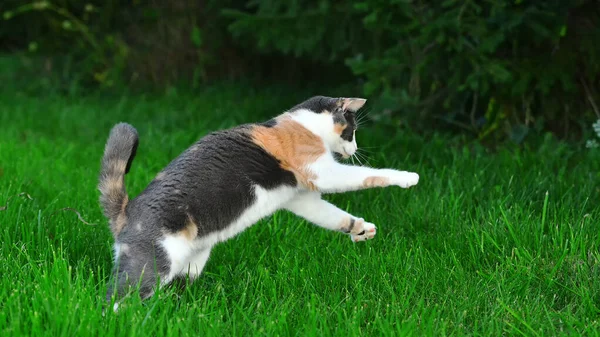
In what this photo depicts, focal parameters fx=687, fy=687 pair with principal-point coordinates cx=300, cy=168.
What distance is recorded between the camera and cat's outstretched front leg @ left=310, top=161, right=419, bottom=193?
288cm

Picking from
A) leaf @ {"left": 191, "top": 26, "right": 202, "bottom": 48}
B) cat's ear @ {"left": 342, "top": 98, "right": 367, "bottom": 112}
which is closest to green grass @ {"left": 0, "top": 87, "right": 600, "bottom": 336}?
cat's ear @ {"left": 342, "top": 98, "right": 367, "bottom": 112}

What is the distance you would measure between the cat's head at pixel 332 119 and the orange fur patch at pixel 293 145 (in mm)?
61

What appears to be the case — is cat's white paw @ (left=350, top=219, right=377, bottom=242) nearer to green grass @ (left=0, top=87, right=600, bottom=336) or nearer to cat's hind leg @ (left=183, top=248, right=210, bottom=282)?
green grass @ (left=0, top=87, right=600, bottom=336)

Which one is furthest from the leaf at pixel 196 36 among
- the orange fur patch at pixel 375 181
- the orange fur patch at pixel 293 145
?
the orange fur patch at pixel 375 181

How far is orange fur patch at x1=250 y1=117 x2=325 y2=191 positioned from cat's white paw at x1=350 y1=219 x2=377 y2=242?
0.32m

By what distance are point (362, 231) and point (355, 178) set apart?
0.36 m

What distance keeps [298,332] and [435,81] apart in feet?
10.7

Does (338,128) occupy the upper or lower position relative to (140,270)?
upper

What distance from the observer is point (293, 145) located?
119 inches

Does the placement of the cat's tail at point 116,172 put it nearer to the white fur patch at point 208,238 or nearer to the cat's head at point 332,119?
the white fur patch at point 208,238

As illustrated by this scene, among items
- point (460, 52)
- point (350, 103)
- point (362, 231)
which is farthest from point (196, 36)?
point (362, 231)

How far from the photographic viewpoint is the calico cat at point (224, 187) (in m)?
2.62

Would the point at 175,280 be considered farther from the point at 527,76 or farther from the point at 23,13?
the point at 23,13

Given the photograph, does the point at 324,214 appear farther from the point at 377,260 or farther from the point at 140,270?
the point at 140,270
